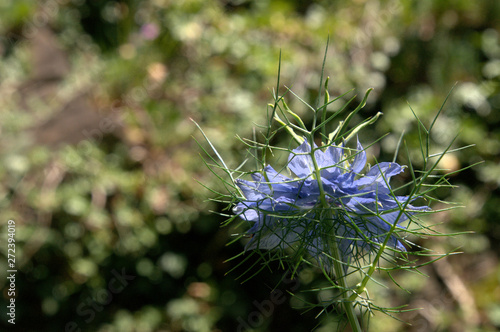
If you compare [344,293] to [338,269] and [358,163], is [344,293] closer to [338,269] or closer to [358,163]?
[338,269]

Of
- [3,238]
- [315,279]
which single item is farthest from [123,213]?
[315,279]

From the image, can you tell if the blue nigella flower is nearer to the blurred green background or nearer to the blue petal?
the blue petal

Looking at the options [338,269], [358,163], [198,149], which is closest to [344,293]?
[338,269]

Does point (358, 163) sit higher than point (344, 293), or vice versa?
point (358, 163)

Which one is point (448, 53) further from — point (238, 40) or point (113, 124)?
point (113, 124)

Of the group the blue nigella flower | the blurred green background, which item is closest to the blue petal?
the blue nigella flower

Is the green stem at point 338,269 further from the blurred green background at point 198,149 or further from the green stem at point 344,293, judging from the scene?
→ the blurred green background at point 198,149

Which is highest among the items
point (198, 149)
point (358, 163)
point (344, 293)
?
point (198, 149)
